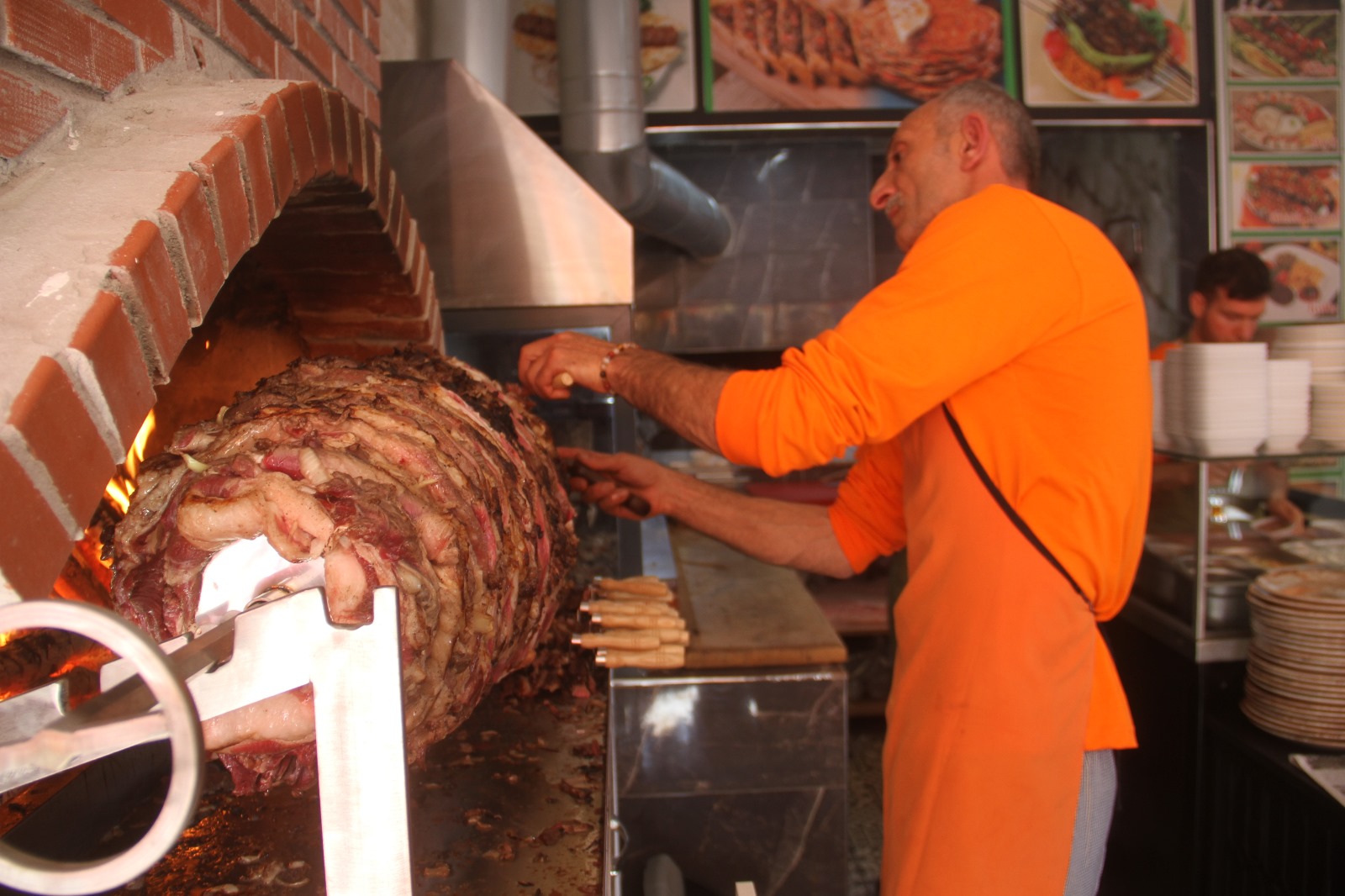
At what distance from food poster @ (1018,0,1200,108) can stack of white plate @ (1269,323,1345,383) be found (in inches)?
83.8

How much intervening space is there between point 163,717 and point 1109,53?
5597 millimetres

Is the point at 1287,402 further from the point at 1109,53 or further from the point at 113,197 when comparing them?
the point at 113,197

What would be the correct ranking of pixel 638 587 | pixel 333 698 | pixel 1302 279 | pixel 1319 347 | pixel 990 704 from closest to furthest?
pixel 333 698, pixel 990 704, pixel 638 587, pixel 1319 347, pixel 1302 279

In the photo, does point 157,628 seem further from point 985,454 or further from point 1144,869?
point 1144,869

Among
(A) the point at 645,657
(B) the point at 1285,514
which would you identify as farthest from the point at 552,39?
(B) the point at 1285,514

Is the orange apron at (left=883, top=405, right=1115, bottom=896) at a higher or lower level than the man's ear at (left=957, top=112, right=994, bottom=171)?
lower

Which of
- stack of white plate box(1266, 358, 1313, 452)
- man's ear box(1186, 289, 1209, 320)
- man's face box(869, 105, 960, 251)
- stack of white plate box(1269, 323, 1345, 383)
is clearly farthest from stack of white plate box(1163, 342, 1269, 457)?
man's face box(869, 105, 960, 251)

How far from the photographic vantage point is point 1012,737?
5.96 ft

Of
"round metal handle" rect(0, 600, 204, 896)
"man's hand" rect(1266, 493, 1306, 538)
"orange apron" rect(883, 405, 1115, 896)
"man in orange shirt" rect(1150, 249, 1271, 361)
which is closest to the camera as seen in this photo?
"round metal handle" rect(0, 600, 204, 896)

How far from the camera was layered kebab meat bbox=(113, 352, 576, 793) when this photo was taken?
1072 millimetres

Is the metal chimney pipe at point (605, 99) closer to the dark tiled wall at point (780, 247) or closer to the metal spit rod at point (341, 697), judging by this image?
the dark tiled wall at point (780, 247)

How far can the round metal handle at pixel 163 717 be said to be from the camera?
0.57 m

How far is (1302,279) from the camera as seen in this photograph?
5.28m

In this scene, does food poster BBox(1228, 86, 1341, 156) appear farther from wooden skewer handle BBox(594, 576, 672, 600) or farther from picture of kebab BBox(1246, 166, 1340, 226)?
wooden skewer handle BBox(594, 576, 672, 600)
